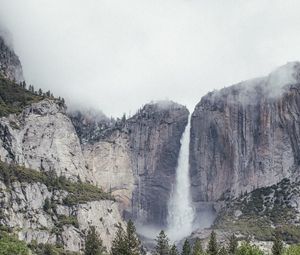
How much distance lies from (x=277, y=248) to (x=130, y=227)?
40.5 metres

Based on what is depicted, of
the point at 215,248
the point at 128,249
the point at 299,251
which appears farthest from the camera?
the point at 215,248

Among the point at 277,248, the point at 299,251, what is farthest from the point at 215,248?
the point at 299,251

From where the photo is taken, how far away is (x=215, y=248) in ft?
647

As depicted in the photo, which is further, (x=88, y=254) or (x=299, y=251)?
(x=88, y=254)

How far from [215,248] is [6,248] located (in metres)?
60.1

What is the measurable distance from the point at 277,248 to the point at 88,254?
53.9 m

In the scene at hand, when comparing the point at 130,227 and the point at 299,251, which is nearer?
the point at 299,251

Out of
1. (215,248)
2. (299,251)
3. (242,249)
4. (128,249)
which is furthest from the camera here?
(215,248)

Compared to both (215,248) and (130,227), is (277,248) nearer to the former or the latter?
(215,248)

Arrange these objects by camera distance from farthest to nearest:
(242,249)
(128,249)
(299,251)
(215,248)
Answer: (215,248)
(128,249)
(242,249)
(299,251)

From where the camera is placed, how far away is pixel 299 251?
5891 inches

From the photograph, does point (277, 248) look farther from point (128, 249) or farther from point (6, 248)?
point (6, 248)

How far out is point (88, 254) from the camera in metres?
199

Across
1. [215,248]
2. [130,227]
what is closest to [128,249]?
[130,227]
